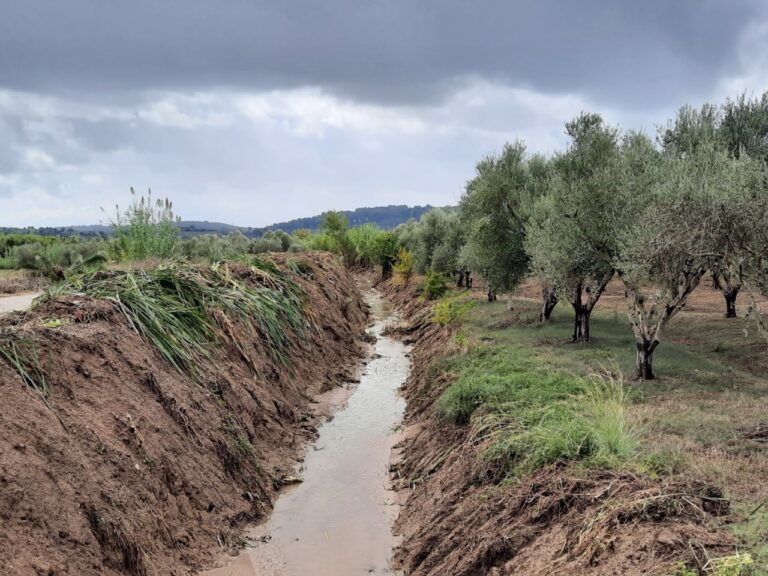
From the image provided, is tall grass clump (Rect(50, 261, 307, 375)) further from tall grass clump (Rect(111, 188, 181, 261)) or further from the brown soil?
the brown soil

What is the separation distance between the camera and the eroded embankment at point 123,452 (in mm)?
5926

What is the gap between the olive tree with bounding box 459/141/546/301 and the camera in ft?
73.1

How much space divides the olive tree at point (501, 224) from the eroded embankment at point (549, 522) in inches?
527

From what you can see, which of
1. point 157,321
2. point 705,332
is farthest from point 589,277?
point 157,321

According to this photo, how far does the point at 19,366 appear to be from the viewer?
23.1 ft

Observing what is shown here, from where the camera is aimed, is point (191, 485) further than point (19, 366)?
Yes

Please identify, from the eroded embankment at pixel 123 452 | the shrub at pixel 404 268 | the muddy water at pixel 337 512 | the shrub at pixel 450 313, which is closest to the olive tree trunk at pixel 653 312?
the muddy water at pixel 337 512

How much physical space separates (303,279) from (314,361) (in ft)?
18.2

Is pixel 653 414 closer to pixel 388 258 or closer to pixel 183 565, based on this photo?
pixel 183 565

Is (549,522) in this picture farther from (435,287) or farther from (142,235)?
(435,287)

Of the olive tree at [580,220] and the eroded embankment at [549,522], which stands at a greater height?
the olive tree at [580,220]

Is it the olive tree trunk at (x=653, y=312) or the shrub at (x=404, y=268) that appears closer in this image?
the olive tree trunk at (x=653, y=312)

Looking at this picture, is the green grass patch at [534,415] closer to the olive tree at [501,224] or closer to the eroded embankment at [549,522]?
the eroded embankment at [549,522]

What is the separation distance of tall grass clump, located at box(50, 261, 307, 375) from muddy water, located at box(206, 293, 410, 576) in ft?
9.18
